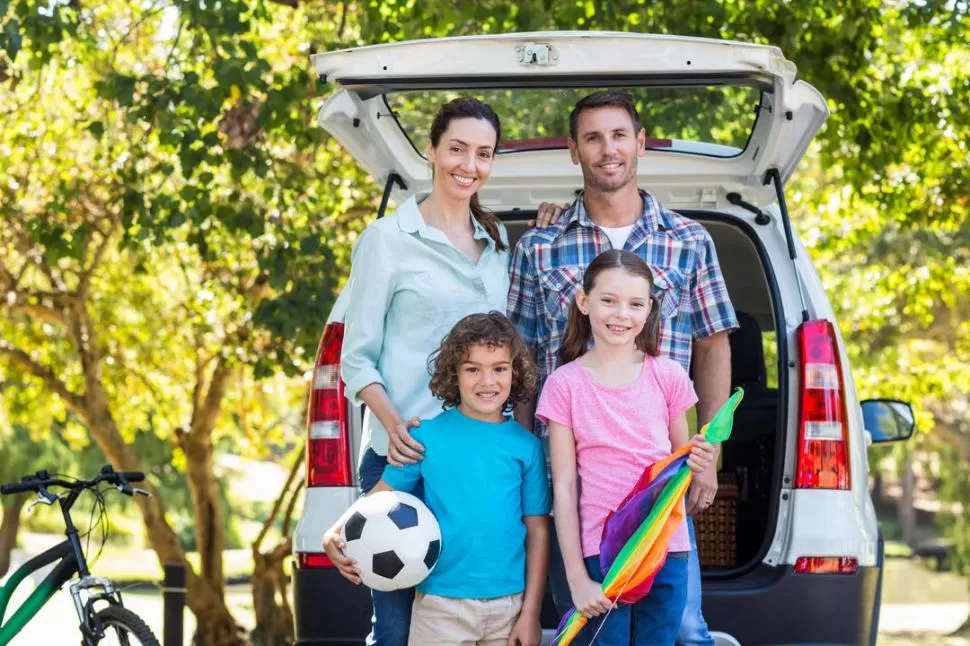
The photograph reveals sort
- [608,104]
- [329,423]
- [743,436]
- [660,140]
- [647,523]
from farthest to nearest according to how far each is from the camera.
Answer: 1. [743,436]
2. [660,140]
3. [329,423]
4. [608,104]
5. [647,523]

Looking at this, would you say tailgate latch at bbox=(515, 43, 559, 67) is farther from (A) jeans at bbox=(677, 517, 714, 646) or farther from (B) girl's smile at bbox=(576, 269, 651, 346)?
(A) jeans at bbox=(677, 517, 714, 646)

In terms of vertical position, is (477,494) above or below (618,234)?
below

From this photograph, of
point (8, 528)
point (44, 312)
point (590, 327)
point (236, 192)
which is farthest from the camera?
point (8, 528)

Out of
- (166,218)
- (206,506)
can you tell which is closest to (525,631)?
(166,218)

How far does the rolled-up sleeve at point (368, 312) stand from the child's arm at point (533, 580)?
0.52 meters

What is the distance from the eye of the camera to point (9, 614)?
5586 millimetres

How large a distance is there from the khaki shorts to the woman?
0.46ft

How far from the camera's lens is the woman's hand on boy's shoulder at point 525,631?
331 cm

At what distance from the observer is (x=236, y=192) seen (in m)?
8.25

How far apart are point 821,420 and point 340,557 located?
1443 mm

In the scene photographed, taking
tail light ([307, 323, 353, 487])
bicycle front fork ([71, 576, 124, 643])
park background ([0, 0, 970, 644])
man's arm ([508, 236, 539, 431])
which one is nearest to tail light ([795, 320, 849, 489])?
man's arm ([508, 236, 539, 431])

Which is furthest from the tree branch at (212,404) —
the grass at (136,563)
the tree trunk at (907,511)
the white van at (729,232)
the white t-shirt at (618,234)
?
the tree trunk at (907,511)

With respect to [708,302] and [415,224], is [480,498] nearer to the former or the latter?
[415,224]

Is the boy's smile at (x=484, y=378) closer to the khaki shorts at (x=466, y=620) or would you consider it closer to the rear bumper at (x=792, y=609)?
the khaki shorts at (x=466, y=620)
